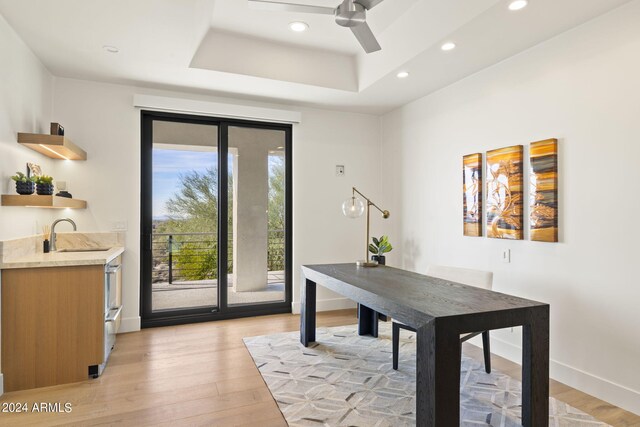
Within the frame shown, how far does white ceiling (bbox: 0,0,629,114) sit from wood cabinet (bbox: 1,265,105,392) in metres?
1.83

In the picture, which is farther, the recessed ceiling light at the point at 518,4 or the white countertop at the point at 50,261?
the white countertop at the point at 50,261

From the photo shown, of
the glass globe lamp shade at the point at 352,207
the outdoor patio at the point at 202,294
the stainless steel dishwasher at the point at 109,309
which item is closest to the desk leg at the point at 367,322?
the glass globe lamp shade at the point at 352,207

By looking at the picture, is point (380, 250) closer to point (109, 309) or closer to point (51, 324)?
point (109, 309)

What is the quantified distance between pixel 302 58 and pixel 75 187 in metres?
2.70

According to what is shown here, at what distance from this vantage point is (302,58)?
389 cm

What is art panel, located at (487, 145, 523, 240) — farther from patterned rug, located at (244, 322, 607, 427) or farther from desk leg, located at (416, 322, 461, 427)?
desk leg, located at (416, 322, 461, 427)

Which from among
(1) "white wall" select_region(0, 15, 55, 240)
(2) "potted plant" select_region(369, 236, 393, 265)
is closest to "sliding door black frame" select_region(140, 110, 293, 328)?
(1) "white wall" select_region(0, 15, 55, 240)

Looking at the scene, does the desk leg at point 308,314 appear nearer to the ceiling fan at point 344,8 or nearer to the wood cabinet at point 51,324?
the wood cabinet at point 51,324

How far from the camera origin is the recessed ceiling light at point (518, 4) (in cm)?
234

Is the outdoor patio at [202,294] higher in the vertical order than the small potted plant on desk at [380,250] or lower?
lower

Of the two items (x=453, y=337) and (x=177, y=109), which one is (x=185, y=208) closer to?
(x=177, y=109)

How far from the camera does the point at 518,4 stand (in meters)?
2.38

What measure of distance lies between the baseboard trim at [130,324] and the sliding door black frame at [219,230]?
93mm

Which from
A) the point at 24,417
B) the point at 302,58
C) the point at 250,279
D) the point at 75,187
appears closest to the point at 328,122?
the point at 302,58
